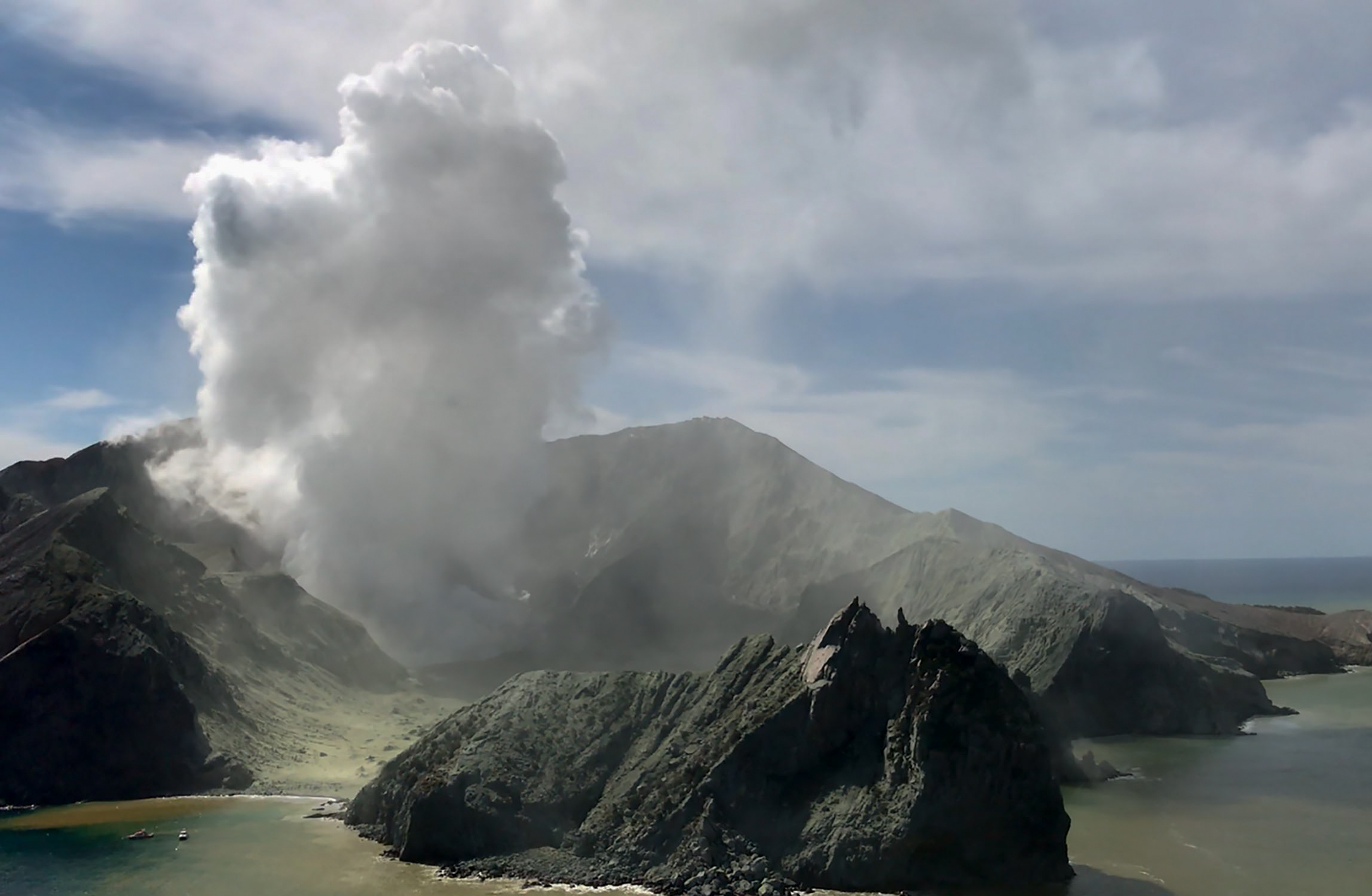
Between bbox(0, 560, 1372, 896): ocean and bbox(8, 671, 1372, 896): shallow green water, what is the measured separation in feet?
0.37

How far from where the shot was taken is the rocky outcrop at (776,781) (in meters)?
45.5

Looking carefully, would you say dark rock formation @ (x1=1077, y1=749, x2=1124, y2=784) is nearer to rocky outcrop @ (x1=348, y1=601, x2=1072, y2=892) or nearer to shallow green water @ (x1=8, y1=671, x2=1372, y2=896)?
shallow green water @ (x1=8, y1=671, x2=1372, y2=896)

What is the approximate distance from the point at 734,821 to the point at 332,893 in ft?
60.4

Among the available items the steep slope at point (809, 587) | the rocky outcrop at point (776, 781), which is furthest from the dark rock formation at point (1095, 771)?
the rocky outcrop at point (776, 781)

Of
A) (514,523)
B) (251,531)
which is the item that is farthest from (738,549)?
(251,531)

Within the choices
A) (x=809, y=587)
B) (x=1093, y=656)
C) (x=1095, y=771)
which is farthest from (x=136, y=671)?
(x=1093, y=656)

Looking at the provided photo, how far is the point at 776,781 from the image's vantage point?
4875 cm

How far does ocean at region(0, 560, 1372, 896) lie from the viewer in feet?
155

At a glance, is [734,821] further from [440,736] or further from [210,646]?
[210,646]

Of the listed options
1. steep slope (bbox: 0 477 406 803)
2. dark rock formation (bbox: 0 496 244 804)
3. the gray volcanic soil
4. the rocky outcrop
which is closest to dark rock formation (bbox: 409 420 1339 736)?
the gray volcanic soil

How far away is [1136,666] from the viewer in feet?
299

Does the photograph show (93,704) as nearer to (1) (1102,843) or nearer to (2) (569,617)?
(2) (569,617)

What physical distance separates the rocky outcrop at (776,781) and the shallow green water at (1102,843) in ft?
11.3

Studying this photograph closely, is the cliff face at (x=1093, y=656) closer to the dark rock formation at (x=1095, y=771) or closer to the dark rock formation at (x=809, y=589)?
the dark rock formation at (x=809, y=589)
